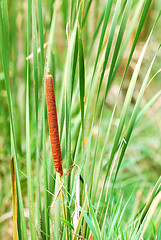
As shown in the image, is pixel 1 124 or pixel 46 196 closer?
pixel 46 196

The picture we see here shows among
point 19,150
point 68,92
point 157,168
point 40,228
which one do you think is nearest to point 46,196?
point 40,228

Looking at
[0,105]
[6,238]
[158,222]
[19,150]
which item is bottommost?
[158,222]

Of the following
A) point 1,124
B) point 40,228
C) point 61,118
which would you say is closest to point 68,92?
point 61,118

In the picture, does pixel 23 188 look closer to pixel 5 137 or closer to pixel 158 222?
pixel 5 137

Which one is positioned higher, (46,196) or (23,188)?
(23,188)

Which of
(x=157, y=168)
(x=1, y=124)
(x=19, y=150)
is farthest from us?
(x=157, y=168)

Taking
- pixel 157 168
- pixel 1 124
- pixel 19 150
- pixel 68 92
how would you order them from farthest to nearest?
1. pixel 157 168
2. pixel 1 124
3. pixel 19 150
4. pixel 68 92

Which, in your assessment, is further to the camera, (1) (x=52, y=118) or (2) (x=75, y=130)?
(2) (x=75, y=130)

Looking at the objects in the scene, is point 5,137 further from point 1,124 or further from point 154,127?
point 154,127

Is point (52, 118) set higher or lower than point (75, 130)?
lower
